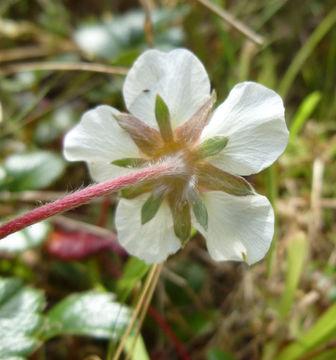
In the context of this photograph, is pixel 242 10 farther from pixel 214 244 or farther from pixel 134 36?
pixel 214 244

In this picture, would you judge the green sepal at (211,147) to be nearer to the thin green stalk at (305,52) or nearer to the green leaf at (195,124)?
the green leaf at (195,124)

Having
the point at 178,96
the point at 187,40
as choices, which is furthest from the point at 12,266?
the point at 187,40

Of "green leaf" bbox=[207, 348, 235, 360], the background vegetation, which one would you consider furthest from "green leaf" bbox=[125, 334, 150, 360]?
"green leaf" bbox=[207, 348, 235, 360]

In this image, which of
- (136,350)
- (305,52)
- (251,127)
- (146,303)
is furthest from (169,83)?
(305,52)

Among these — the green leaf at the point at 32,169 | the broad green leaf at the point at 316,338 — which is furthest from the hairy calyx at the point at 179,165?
the green leaf at the point at 32,169

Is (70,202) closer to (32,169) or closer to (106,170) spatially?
(106,170)
